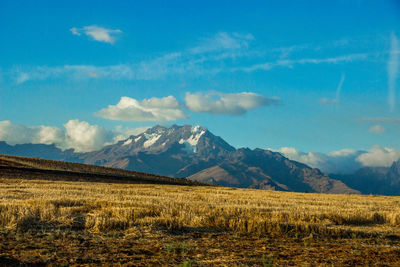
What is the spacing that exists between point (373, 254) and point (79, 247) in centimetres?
1015

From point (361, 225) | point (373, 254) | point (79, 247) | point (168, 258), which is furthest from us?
point (361, 225)

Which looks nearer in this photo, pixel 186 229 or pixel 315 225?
pixel 186 229

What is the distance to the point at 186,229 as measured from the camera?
16922mm

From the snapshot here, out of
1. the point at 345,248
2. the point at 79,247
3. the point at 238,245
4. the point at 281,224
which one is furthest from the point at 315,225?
the point at 79,247

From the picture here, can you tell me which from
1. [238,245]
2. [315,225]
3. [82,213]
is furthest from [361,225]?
[82,213]

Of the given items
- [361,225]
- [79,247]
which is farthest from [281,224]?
[79,247]

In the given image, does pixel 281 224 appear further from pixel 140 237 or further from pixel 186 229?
pixel 140 237

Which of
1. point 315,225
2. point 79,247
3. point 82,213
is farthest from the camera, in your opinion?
point 82,213

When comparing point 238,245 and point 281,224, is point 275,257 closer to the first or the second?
point 238,245

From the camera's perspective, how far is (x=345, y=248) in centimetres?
1440

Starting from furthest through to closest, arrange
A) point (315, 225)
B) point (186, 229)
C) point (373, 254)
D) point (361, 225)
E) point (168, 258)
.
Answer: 1. point (361, 225)
2. point (315, 225)
3. point (186, 229)
4. point (373, 254)
5. point (168, 258)

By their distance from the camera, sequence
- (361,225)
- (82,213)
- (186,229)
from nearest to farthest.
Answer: (186,229), (82,213), (361,225)

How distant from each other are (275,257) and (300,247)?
230 centimetres

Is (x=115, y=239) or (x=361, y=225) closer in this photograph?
(x=115, y=239)
